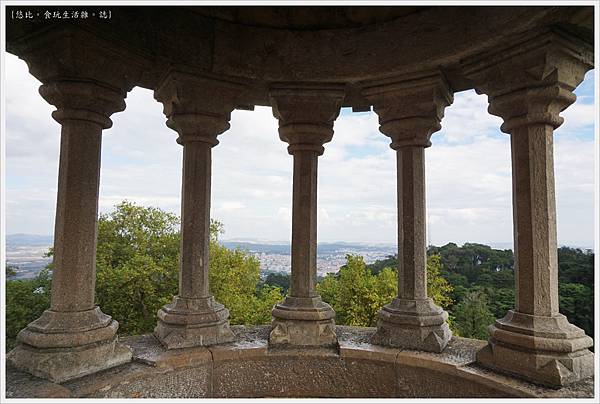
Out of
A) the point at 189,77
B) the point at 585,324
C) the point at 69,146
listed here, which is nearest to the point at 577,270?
the point at 585,324

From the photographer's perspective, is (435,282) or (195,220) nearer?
(195,220)

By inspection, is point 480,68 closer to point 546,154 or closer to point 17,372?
point 546,154

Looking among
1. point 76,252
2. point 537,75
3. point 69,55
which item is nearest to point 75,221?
point 76,252

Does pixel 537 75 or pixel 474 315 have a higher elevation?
pixel 537 75

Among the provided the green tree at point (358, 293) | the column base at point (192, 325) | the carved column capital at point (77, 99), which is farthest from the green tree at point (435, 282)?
the carved column capital at point (77, 99)

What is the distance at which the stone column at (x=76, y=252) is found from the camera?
13.0 feet

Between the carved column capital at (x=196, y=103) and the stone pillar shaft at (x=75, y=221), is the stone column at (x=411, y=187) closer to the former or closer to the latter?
the carved column capital at (x=196, y=103)

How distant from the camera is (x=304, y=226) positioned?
5422 millimetres

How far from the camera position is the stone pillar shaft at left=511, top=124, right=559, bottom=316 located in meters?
4.02

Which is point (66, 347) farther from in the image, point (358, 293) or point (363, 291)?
point (358, 293)

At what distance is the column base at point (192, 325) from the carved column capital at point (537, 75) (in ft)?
12.9

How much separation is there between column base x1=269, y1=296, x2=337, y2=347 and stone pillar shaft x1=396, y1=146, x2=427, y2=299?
1003 mm

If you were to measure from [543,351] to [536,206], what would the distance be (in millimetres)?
1371

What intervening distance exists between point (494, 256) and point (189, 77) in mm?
25119
